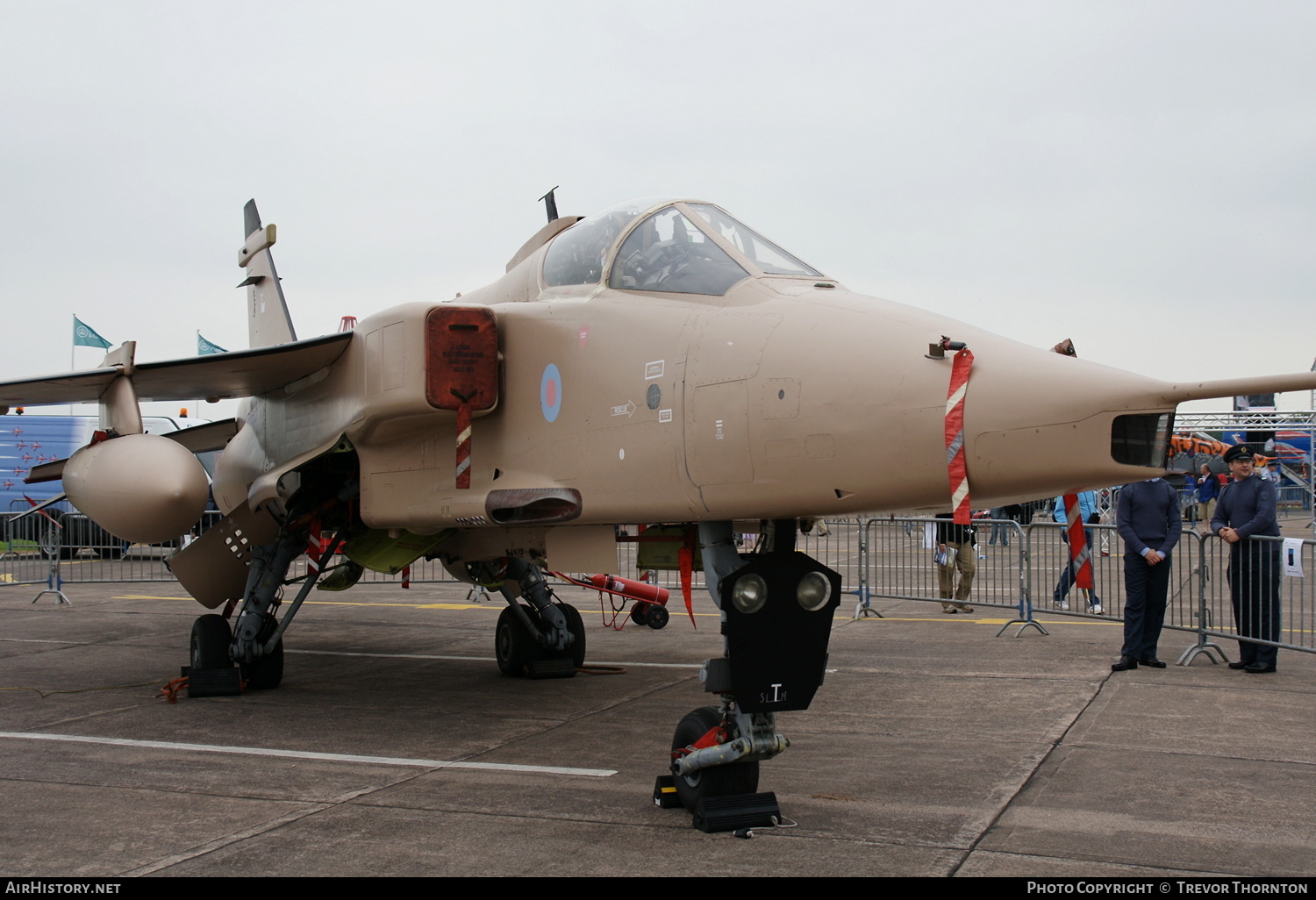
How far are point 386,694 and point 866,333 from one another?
5.99 m

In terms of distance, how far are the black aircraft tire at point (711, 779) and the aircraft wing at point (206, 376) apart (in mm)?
3758

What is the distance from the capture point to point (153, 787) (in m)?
5.77

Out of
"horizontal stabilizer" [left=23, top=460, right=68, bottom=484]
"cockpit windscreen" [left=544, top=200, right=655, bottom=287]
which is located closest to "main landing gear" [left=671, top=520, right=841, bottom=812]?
"cockpit windscreen" [left=544, top=200, right=655, bottom=287]

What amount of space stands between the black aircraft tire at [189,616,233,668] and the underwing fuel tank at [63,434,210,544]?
1779mm

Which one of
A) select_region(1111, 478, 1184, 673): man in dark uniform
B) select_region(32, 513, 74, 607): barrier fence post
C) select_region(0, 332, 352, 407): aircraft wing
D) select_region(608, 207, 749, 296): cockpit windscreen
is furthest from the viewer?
select_region(32, 513, 74, 607): barrier fence post

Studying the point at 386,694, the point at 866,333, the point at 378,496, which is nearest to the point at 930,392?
the point at 866,333

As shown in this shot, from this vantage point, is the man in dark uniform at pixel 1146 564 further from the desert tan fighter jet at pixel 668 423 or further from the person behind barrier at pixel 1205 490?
the person behind barrier at pixel 1205 490

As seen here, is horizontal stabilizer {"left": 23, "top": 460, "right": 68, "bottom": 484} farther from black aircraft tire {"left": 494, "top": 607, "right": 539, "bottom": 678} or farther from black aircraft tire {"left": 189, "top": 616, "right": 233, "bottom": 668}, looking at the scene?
black aircraft tire {"left": 494, "top": 607, "right": 539, "bottom": 678}

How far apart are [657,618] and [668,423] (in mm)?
8536

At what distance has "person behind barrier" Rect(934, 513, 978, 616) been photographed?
1383 centimetres

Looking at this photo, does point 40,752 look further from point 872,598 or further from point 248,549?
point 872,598

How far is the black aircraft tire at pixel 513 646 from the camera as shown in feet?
31.6

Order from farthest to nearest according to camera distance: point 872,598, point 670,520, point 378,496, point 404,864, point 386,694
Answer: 1. point 872,598
2. point 386,694
3. point 378,496
4. point 670,520
5. point 404,864

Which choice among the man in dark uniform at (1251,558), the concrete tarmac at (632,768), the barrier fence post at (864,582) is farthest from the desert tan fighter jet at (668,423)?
the barrier fence post at (864,582)
